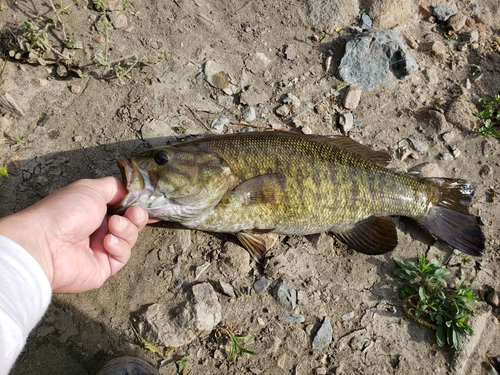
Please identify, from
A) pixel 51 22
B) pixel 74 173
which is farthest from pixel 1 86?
pixel 74 173

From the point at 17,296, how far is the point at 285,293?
7.51 feet

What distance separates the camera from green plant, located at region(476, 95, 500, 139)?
4676mm

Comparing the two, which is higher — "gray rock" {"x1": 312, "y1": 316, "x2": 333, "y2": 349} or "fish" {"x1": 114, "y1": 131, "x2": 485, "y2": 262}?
"fish" {"x1": 114, "y1": 131, "x2": 485, "y2": 262}

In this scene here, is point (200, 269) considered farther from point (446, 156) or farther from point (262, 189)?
point (446, 156)

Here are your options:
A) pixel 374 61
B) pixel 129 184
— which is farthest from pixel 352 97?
pixel 129 184

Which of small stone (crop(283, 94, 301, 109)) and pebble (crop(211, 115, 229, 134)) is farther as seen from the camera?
small stone (crop(283, 94, 301, 109))

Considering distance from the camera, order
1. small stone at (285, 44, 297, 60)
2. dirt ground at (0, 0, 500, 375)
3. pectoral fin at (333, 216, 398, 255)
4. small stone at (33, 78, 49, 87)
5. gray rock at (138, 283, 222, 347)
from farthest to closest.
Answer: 1. small stone at (285, 44, 297, 60)
2. small stone at (33, 78, 49, 87)
3. pectoral fin at (333, 216, 398, 255)
4. dirt ground at (0, 0, 500, 375)
5. gray rock at (138, 283, 222, 347)

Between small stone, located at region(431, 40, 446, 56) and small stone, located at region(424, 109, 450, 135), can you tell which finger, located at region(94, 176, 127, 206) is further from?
small stone, located at region(431, 40, 446, 56)

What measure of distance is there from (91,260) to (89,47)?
2503mm

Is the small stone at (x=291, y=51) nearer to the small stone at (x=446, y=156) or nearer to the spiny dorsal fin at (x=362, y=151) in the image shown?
the spiny dorsal fin at (x=362, y=151)

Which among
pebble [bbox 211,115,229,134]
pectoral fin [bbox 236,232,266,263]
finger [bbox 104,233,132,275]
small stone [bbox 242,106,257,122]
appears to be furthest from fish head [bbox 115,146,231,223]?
small stone [bbox 242,106,257,122]

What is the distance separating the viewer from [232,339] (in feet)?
11.8

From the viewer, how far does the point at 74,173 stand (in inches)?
156

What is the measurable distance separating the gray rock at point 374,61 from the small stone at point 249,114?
1193 millimetres
